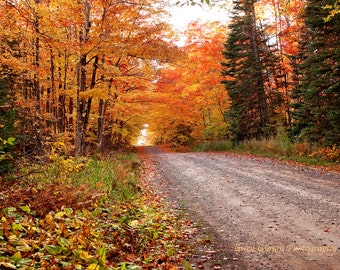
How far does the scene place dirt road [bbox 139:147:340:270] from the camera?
4.28 metres

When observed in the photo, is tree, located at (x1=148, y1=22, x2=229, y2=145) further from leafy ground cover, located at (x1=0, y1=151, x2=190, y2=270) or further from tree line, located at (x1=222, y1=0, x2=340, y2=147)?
leafy ground cover, located at (x1=0, y1=151, x2=190, y2=270)

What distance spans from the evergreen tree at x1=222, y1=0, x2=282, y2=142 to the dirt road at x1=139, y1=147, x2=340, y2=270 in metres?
11.3

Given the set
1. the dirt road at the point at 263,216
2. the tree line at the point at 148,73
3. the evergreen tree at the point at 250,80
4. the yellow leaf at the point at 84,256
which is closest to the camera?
the yellow leaf at the point at 84,256

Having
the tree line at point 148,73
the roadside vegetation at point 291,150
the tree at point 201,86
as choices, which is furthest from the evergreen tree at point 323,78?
the tree at point 201,86

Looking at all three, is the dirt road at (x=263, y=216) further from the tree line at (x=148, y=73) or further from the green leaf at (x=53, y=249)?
the tree line at (x=148, y=73)

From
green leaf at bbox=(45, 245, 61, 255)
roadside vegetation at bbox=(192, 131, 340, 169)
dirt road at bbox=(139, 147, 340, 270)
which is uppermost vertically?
roadside vegetation at bbox=(192, 131, 340, 169)

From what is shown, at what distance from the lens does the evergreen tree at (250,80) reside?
21359 mm

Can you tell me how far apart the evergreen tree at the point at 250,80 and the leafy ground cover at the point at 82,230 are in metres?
15.7

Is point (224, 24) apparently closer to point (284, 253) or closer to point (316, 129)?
point (316, 129)

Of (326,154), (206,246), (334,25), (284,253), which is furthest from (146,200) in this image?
(334,25)

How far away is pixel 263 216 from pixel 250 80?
1658cm

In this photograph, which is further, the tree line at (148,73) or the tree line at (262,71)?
the tree line at (262,71)

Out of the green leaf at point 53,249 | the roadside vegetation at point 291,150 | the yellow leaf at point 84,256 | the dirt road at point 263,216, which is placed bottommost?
the dirt road at point 263,216

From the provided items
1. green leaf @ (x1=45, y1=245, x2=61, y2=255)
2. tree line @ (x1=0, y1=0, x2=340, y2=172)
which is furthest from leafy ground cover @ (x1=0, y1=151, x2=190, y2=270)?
tree line @ (x1=0, y1=0, x2=340, y2=172)
